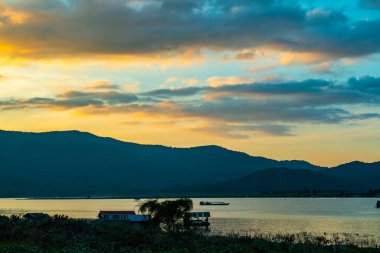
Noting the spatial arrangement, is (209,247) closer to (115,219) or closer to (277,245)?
(277,245)

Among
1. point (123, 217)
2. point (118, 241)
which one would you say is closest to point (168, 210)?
point (123, 217)

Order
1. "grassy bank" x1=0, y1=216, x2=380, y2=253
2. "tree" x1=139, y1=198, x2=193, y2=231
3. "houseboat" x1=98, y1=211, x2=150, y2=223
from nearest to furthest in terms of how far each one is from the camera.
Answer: "grassy bank" x1=0, y1=216, x2=380, y2=253, "tree" x1=139, y1=198, x2=193, y2=231, "houseboat" x1=98, y1=211, x2=150, y2=223

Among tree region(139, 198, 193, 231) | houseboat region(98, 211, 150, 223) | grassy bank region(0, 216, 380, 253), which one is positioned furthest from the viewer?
houseboat region(98, 211, 150, 223)

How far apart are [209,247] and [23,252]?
24804mm

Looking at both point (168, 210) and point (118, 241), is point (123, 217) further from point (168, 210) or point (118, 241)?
point (118, 241)

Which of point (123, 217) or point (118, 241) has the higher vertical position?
point (118, 241)

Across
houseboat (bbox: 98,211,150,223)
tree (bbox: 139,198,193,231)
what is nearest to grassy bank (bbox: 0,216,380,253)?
tree (bbox: 139,198,193,231)

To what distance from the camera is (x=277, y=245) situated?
7656 cm

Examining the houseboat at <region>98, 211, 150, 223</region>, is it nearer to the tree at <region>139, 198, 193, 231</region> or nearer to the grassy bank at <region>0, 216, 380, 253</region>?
the tree at <region>139, 198, 193, 231</region>

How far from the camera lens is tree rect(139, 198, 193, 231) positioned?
5094 inches

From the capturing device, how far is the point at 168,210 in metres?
129

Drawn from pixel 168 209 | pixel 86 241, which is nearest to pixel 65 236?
pixel 86 241

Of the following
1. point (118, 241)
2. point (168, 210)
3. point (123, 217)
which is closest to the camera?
point (118, 241)

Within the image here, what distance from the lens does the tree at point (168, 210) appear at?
12938 centimetres
